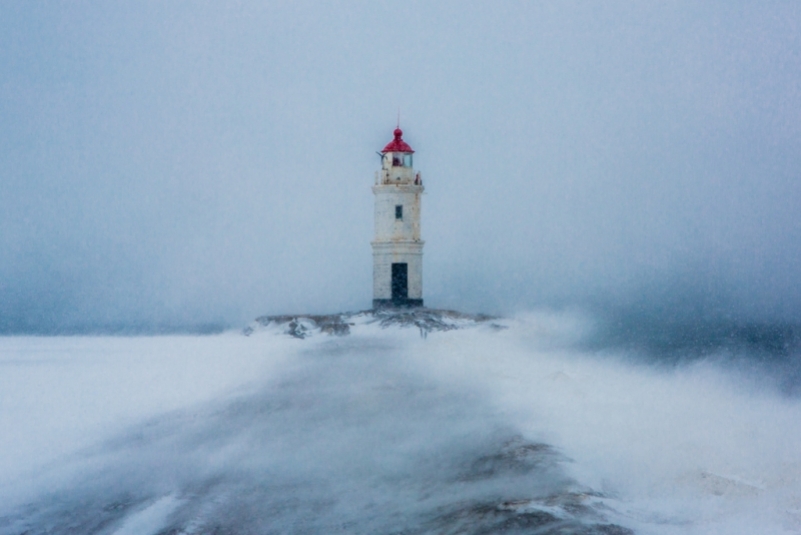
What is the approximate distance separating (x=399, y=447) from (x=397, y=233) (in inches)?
→ 633

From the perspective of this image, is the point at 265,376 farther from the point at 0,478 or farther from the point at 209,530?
the point at 209,530

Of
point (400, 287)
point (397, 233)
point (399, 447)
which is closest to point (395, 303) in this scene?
point (400, 287)

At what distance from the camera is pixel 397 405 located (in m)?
15.4

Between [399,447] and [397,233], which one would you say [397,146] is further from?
[399,447]

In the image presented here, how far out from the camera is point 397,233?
27.4m

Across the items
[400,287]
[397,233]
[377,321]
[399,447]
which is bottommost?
[399,447]

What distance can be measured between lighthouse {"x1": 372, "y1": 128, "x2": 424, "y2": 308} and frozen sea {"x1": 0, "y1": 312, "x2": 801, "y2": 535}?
485 centimetres

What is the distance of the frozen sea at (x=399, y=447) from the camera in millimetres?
8227

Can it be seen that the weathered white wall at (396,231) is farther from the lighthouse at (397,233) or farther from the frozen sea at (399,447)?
the frozen sea at (399,447)

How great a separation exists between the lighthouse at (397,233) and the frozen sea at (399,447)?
15.9 ft

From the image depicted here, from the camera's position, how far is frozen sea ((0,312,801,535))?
324 inches

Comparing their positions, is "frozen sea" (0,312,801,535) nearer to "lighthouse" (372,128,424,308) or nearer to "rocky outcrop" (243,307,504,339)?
"rocky outcrop" (243,307,504,339)

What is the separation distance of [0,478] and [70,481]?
3.11ft

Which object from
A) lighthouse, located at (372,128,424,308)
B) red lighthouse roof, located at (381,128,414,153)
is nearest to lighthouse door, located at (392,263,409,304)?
lighthouse, located at (372,128,424,308)
